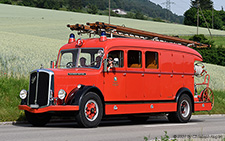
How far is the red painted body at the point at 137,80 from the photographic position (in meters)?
12.9

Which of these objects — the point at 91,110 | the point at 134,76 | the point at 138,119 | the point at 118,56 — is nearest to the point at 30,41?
the point at 138,119

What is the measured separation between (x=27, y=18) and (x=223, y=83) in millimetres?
40426

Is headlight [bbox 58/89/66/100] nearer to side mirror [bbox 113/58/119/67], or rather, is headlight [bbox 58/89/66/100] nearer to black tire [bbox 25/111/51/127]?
black tire [bbox 25/111/51/127]

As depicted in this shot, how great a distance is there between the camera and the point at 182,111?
53.6 ft

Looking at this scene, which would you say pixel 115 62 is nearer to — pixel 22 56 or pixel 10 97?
pixel 10 97

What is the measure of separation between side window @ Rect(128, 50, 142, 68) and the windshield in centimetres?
116

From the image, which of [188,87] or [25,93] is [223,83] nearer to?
[188,87]

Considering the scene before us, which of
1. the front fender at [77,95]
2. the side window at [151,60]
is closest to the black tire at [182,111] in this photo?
the side window at [151,60]

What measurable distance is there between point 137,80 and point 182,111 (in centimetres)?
271

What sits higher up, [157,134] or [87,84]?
[87,84]

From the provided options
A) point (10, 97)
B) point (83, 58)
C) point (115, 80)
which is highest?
point (83, 58)

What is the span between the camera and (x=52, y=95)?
12414 mm

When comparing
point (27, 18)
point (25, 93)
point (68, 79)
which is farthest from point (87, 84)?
point (27, 18)

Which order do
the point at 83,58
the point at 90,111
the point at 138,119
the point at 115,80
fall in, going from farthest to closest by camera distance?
the point at 138,119 < the point at 83,58 < the point at 115,80 < the point at 90,111
